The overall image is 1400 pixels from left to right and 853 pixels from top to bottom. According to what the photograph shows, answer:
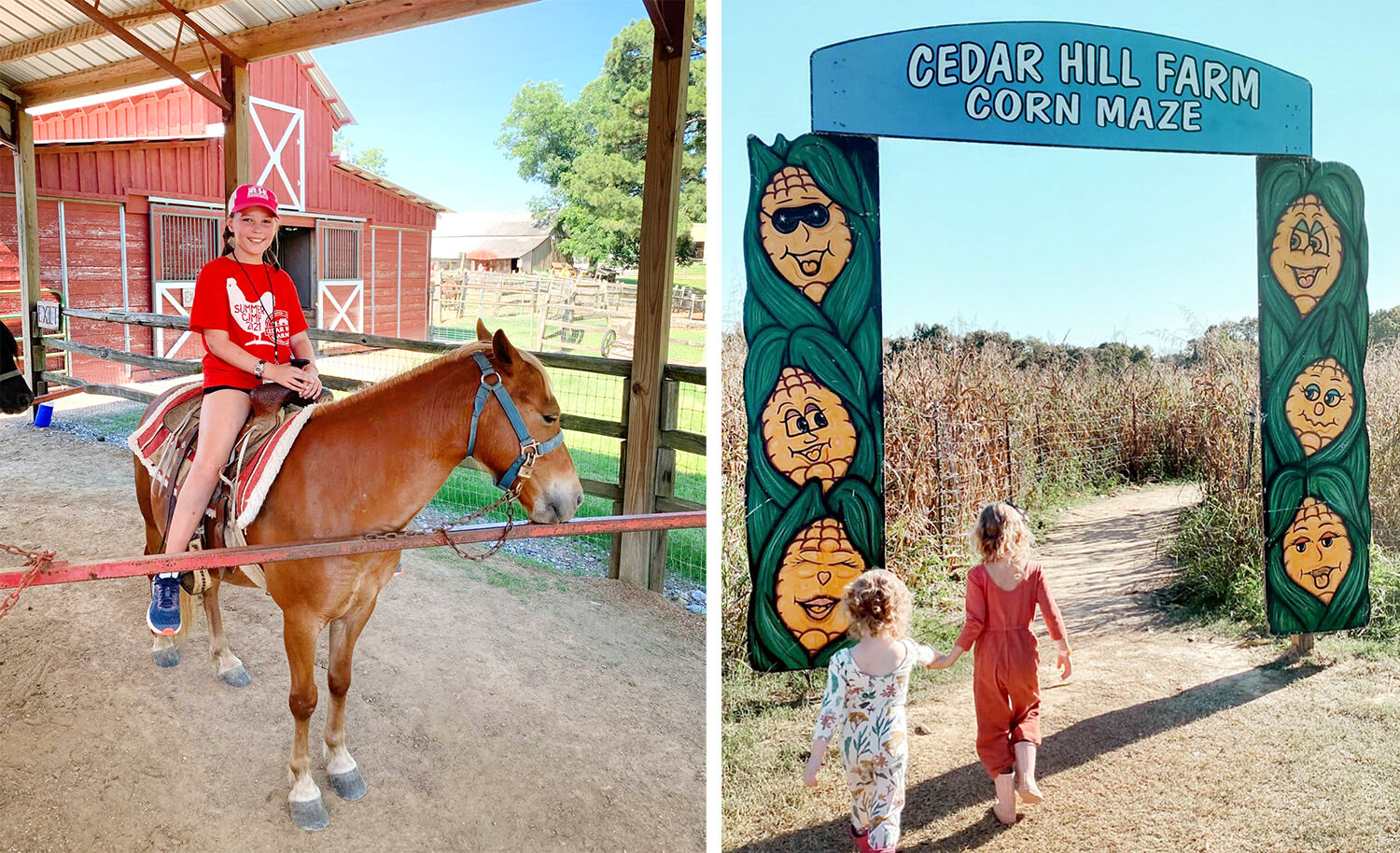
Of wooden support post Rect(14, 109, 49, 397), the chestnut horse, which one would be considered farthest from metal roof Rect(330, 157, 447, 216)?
the chestnut horse

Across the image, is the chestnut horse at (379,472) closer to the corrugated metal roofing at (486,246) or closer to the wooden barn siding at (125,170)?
the wooden barn siding at (125,170)

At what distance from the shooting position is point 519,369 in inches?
92.8

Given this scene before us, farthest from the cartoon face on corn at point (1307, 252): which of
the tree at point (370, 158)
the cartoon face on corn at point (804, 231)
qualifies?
the tree at point (370, 158)

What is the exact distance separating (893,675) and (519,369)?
4.52 ft

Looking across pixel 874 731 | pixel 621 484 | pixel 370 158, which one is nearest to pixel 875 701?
pixel 874 731

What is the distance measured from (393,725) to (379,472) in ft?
4.15

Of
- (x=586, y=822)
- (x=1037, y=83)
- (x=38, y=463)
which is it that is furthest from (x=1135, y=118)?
(x=38, y=463)

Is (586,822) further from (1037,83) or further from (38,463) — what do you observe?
(38,463)

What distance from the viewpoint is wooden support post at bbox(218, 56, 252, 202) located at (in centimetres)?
604

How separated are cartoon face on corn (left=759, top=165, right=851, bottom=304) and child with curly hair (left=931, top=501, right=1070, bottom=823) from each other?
3.24ft

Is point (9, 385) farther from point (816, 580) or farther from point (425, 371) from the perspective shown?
point (816, 580)

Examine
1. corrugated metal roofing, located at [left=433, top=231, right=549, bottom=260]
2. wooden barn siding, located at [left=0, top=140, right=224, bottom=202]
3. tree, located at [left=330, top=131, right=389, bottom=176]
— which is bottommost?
wooden barn siding, located at [left=0, top=140, right=224, bottom=202]

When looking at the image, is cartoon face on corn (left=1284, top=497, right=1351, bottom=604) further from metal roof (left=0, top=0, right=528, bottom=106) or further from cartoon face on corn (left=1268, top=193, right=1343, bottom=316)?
metal roof (left=0, top=0, right=528, bottom=106)

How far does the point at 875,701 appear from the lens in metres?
2.42
